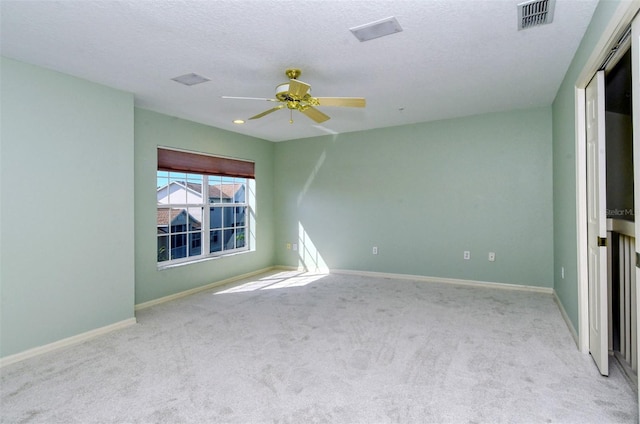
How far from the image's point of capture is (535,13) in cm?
223

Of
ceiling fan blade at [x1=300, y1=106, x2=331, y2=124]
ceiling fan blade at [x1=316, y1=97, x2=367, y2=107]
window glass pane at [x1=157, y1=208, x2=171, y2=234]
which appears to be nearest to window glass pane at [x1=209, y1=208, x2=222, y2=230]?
window glass pane at [x1=157, y1=208, x2=171, y2=234]

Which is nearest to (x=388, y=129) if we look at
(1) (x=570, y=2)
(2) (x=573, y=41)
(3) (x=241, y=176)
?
(3) (x=241, y=176)

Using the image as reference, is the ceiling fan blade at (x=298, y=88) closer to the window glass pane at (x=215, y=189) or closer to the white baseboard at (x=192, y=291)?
the window glass pane at (x=215, y=189)

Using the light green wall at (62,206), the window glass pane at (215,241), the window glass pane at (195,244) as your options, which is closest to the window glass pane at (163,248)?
the window glass pane at (195,244)

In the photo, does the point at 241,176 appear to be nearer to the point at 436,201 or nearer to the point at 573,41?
the point at 436,201

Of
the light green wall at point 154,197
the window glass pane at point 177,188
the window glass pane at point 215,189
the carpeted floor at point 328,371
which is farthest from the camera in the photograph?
the window glass pane at point 215,189

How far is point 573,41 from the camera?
262 centimetres

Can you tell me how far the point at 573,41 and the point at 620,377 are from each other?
2404 mm

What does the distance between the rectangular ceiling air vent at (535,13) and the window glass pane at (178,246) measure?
14.5 feet

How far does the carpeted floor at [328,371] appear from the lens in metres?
1.99

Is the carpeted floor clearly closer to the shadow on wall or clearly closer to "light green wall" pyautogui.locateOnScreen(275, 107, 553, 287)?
"light green wall" pyautogui.locateOnScreen(275, 107, 553, 287)

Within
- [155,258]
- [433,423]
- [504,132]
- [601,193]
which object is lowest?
Answer: [433,423]

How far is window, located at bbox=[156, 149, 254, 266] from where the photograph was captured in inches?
181

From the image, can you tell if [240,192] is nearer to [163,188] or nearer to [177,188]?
[177,188]
